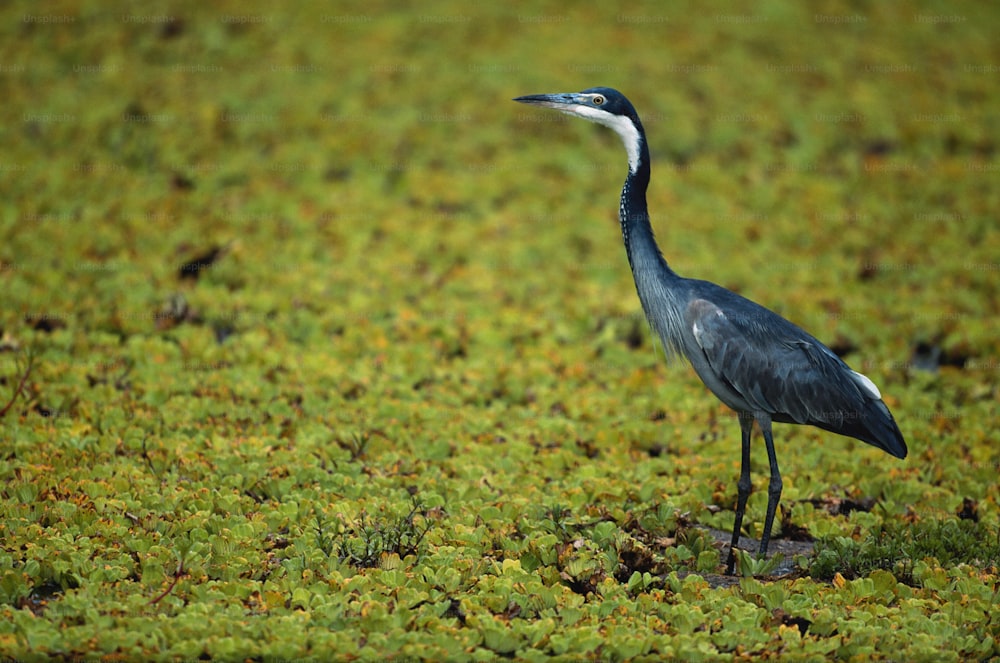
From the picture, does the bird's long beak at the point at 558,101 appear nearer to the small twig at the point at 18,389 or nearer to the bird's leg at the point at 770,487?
the bird's leg at the point at 770,487

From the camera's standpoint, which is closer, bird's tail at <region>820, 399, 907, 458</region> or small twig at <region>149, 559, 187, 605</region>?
small twig at <region>149, 559, 187, 605</region>

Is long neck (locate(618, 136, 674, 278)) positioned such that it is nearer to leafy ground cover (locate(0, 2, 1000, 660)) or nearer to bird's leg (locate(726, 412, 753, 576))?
bird's leg (locate(726, 412, 753, 576))

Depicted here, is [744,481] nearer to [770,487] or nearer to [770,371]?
[770,487]

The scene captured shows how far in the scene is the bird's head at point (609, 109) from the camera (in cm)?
602

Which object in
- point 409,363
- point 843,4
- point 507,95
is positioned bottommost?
point 409,363

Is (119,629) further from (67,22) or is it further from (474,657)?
(67,22)

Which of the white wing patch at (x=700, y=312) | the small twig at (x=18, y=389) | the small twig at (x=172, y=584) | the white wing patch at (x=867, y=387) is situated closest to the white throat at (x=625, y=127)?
the white wing patch at (x=700, y=312)

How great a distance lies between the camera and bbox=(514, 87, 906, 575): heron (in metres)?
5.64

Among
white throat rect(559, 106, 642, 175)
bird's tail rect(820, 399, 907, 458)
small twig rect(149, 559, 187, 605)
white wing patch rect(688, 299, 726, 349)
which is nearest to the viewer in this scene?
small twig rect(149, 559, 187, 605)

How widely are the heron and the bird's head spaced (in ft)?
1.46

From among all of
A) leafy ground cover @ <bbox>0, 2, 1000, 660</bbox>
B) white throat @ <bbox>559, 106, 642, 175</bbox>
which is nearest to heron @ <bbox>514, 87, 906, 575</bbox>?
white throat @ <bbox>559, 106, 642, 175</bbox>

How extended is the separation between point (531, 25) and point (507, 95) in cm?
225

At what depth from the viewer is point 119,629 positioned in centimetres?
421

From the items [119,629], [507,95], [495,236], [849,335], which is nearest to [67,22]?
[507,95]
